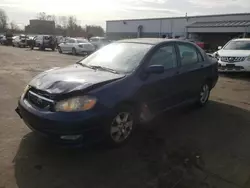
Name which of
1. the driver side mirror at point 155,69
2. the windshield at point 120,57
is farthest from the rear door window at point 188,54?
the driver side mirror at point 155,69

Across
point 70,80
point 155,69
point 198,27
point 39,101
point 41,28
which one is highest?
point 41,28

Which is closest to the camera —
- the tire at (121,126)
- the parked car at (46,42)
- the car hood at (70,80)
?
the car hood at (70,80)

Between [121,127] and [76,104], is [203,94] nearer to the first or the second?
[121,127]

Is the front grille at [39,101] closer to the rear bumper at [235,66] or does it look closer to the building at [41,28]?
the rear bumper at [235,66]

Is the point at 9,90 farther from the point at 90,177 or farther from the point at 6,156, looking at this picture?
the point at 90,177

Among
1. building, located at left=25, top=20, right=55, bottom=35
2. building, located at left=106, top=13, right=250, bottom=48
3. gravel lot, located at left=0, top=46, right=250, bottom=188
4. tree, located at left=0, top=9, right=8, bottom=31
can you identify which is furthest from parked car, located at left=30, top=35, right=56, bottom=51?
tree, located at left=0, top=9, right=8, bottom=31

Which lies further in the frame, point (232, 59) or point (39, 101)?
point (232, 59)

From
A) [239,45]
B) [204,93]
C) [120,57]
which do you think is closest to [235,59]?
[239,45]

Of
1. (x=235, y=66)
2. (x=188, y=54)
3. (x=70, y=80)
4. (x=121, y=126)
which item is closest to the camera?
(x=70, y=80)

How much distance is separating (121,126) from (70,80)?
3.22 ft

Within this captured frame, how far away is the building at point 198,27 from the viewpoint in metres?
40.3

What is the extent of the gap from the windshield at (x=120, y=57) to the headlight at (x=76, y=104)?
3.10 ft

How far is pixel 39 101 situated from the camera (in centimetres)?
362

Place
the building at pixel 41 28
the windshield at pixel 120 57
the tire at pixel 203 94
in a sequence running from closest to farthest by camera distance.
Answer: the windshield at pixel 120 57
the tire at pixel 203 94
the building at pixel 41 28
